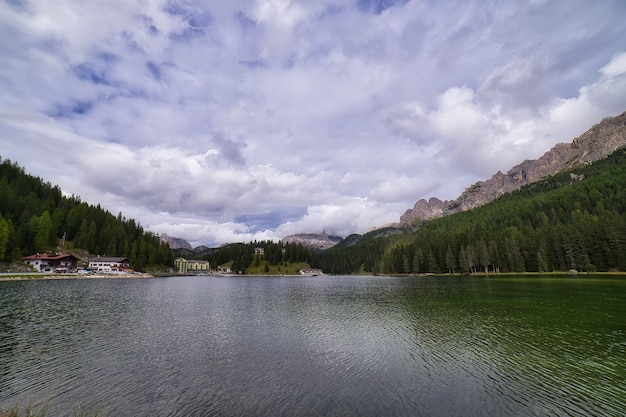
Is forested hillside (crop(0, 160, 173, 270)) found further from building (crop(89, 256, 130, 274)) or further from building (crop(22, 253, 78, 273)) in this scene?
building (crop(89, 256, 130, 274))

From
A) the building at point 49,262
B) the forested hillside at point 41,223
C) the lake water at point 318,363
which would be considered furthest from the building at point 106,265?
the lake water at point 318,363

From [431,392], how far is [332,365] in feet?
29.7

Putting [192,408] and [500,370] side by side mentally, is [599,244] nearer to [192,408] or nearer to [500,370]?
[500,370]

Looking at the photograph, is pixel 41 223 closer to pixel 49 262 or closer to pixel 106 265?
pixel 49 262

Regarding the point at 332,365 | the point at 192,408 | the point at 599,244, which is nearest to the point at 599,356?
the point at 332,365

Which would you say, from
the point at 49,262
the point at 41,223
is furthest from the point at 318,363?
the point at 41,223

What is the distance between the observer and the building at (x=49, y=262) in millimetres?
134000

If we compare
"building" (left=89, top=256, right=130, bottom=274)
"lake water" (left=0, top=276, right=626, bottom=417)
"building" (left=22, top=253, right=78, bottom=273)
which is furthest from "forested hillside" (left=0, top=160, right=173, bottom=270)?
"lake water" (left=0, top=276, right=626, bottom=417)

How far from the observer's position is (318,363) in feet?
91.1

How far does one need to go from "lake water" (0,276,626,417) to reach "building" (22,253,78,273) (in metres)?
115

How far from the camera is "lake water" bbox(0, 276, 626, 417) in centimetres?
1925

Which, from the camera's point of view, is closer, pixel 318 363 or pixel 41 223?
pixel 318 363

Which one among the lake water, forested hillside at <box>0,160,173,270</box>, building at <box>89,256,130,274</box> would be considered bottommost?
the lake water

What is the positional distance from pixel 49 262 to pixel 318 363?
16774 cm
